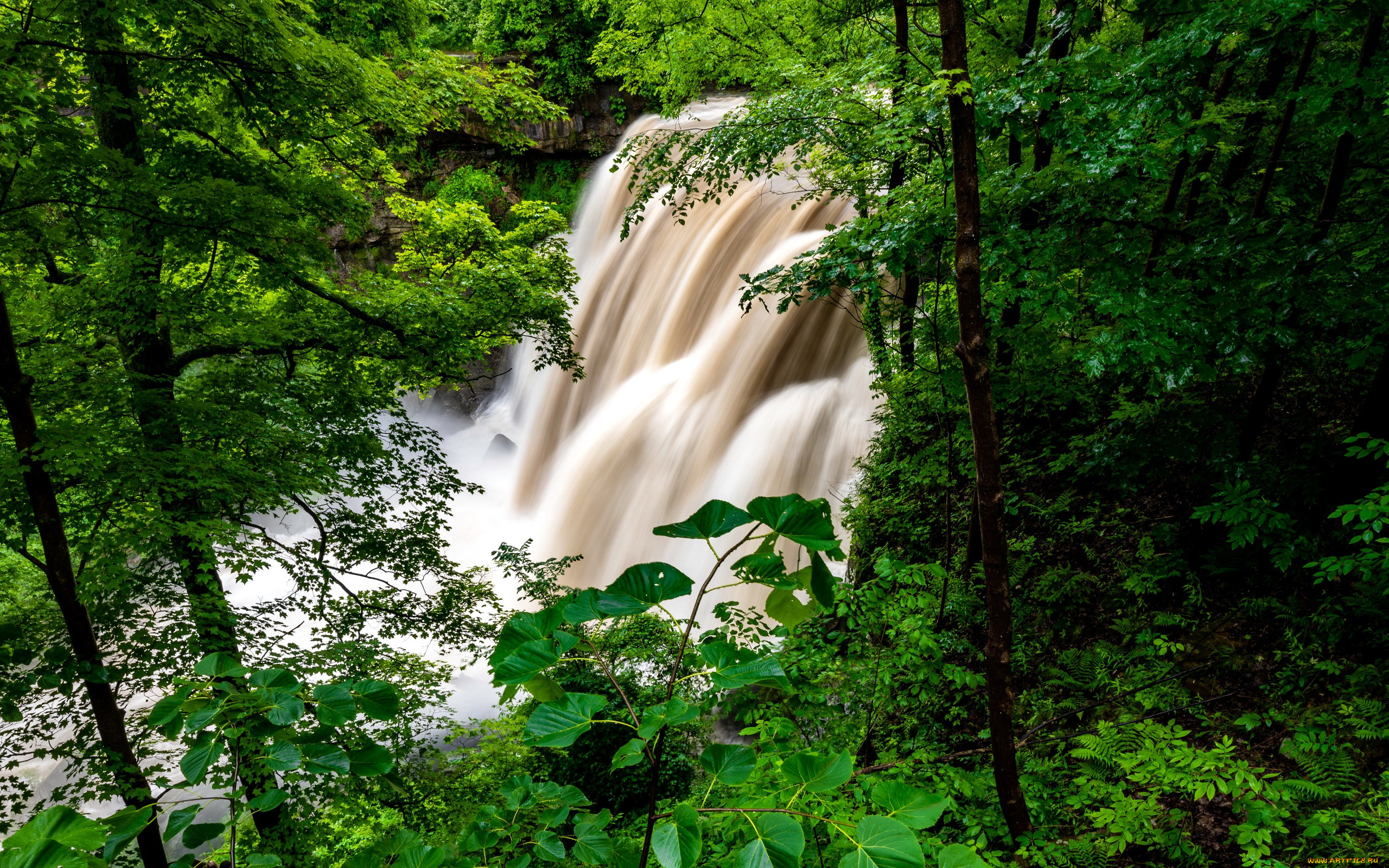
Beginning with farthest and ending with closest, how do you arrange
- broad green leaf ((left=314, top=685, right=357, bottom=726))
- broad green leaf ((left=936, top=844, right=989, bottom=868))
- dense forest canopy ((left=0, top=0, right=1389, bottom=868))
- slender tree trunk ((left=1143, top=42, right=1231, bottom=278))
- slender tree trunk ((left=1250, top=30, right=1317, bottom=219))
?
slender tree trunk ((left=1250, top=30, right=1317, bottom=219)), slender tree trunk ((left=1143, top=42, right=1231, bottom=278)), dense forest canopy ((left=0, top=0, right=1389, bottom=868)), broad green leaf ((left=314, top=685, right=357, bottom=726)), broad green leaf ((left=936, top=844, right=989, bottom=868))

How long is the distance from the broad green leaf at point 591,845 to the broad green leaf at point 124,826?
0.61 m

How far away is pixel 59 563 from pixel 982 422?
160 inches

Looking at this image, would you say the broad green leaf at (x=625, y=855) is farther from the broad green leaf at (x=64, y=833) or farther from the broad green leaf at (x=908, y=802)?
the broad green leaf at (x=64, y=833)

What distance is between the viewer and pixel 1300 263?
303 centimetres

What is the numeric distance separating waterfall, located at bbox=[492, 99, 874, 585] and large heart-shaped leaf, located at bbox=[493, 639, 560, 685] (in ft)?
24.2

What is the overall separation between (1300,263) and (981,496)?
2178 millimetres

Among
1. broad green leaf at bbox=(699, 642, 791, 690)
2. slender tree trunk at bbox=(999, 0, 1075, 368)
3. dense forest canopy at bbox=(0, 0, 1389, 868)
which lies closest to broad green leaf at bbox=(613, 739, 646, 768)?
dense forest canopy at bbox=(0, 0, 1389, 868)

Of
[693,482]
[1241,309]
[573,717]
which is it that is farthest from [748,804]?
[693,482]

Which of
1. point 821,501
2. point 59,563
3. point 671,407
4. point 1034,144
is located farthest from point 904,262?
point 671,407

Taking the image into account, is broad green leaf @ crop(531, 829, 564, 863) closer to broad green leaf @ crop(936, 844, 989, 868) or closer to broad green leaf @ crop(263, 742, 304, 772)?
broad green leaf @ crop(263, 742, 304, 772)

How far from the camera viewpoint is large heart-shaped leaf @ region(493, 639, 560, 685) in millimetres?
896

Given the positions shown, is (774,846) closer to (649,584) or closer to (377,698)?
(649,584)

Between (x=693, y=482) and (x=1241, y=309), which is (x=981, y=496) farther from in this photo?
(x=693, y=482)

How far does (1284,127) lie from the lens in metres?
3.84
